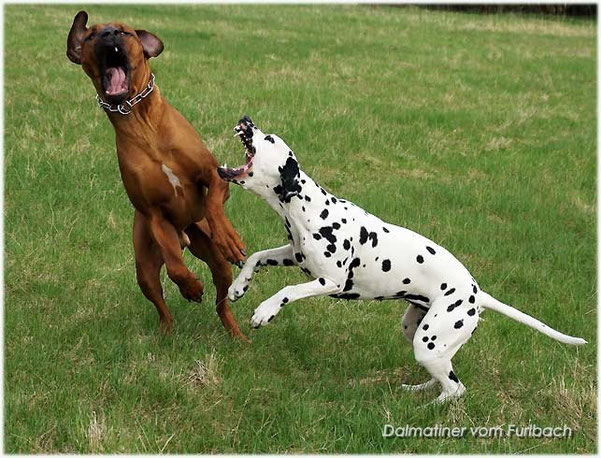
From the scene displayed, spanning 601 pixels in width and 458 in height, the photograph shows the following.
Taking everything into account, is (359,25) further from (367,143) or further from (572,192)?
(572,192)

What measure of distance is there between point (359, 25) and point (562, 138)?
350 inches

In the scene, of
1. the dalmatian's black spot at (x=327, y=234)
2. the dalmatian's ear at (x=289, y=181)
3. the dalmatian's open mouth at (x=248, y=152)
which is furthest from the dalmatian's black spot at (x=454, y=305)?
the dalmatian's open mouth at (x=248, y=152)

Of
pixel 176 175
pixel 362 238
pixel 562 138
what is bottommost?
pixel 562 138

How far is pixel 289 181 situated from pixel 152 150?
84 centimetres

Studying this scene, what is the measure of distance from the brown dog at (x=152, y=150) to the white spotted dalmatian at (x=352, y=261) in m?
0.34

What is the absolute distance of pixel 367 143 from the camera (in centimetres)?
1070

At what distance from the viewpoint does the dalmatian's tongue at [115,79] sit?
4480mm

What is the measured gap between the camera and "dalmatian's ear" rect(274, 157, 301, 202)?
14.7 ft

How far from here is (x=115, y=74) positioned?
4.50 meters

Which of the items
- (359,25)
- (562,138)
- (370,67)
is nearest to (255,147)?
(562,138)

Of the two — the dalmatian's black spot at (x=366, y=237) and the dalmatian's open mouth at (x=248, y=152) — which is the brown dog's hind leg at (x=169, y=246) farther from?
the dalmatian's black spot at (x=366, y=237)

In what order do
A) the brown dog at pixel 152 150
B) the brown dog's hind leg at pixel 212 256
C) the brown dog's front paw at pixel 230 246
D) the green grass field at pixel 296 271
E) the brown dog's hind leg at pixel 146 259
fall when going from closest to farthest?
the brown dog at pixel 152 150, the green grass field at pixel 296 271, the brown dog's front paw at pixel 230 246, the brown dog's hind leg at pixel 146 259, the brown dog's hind leg at pixel 212 256

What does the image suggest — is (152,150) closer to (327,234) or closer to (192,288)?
(192,288)

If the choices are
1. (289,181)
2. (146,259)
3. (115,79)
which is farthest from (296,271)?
(115,79)
